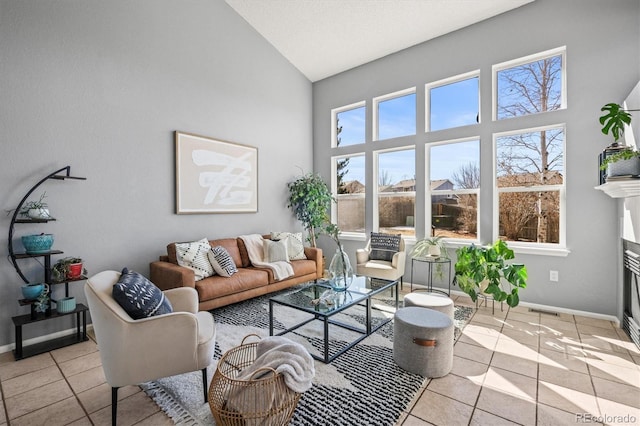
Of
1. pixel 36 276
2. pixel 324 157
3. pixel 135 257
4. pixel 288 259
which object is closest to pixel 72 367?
pixel 36 276

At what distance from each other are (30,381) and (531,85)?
577 cm

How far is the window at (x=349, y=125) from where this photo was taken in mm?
5375

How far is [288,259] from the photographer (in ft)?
14.3

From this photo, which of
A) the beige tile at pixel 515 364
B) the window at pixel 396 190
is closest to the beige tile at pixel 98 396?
the beige tile at pixel 515 364

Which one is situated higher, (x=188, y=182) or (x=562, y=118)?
(x=562, y=118)

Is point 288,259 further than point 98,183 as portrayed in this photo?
Yes

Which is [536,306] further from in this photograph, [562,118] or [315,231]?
[315,231]

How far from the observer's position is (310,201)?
5.25m

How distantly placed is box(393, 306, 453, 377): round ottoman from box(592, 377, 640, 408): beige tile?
0.94 m

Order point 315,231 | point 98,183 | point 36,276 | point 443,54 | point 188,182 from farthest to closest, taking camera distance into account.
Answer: point 315,231 → point 443,54 → point 188,182 → point 98,183 → point 36,276

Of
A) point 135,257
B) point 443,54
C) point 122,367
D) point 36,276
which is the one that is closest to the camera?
point 122,367

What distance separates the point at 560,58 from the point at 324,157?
364 cm

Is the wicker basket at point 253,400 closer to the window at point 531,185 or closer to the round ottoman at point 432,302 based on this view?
the round ottoman at point 432,302

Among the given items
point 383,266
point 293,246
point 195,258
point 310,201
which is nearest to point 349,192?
point 310,201
